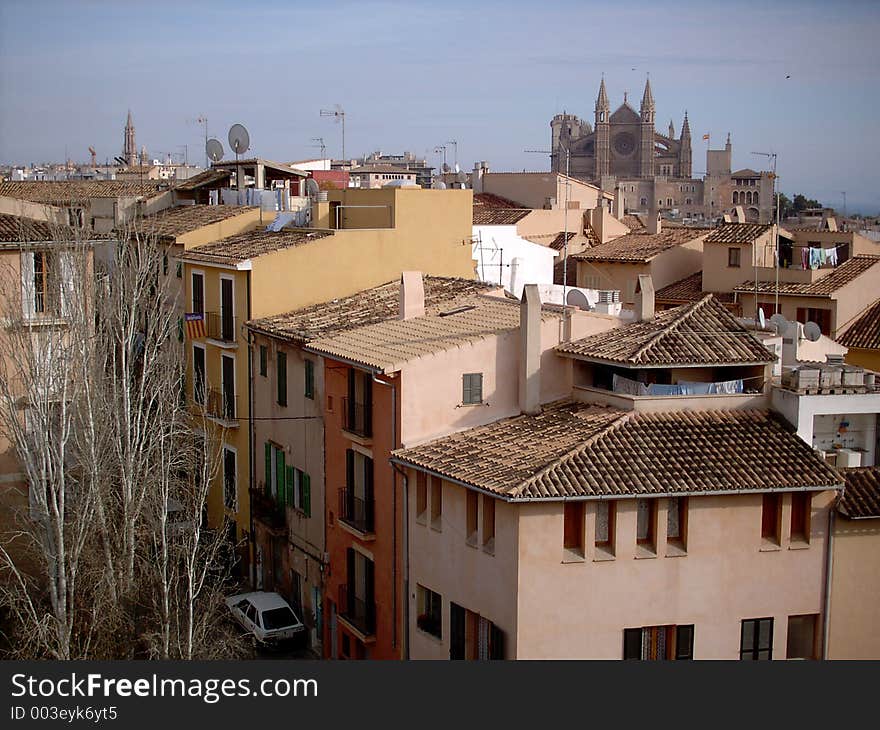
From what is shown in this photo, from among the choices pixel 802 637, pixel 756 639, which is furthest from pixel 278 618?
pixel 802 637

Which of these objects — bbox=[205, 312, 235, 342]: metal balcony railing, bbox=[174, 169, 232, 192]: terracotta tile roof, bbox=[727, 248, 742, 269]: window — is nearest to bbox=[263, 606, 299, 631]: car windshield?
bbox=[205, 312, 235, 342]: metal balcony railing

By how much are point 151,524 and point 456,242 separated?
818 cm

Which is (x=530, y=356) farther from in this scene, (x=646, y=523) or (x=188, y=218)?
(x=188, y=218)

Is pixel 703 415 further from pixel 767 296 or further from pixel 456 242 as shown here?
pixel 767 296

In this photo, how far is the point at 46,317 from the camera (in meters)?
13.8

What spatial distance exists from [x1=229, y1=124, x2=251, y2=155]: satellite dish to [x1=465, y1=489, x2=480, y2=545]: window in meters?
13.0

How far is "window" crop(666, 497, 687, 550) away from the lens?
40.3ft

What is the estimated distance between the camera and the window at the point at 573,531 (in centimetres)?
1200

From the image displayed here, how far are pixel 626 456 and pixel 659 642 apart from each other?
5.93ft

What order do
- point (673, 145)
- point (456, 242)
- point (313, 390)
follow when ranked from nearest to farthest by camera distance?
point (313, 390), point (456, 242), point (673, 145)

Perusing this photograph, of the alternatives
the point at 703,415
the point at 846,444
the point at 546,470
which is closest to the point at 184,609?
the point at 546,470

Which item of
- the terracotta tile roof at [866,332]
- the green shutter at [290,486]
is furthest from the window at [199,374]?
the terracotta tile roof at [866,332]

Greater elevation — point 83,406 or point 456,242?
point 456,242

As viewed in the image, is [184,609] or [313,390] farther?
[313,390]
